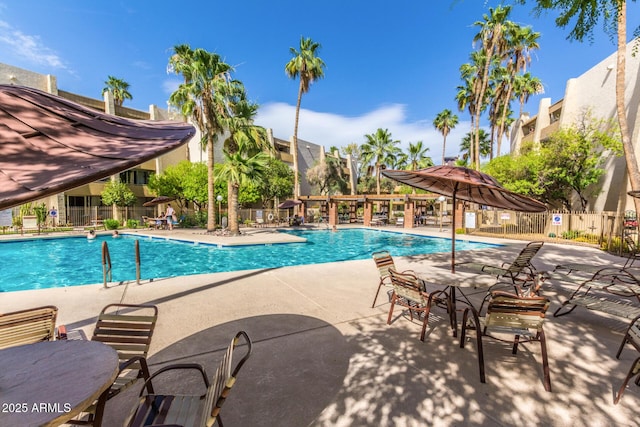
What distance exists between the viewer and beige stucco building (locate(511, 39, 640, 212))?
1619cm

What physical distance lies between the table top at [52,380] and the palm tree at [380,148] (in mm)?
38202

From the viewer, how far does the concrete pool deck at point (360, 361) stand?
2570 mm

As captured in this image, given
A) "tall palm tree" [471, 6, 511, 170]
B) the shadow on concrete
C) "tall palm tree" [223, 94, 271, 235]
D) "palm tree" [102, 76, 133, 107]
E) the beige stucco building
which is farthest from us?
"palm tree" [102, 76, 133, 107]

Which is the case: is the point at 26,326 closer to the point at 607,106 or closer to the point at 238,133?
the point at 238,133

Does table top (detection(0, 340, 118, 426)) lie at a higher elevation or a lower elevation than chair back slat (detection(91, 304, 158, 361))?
higher

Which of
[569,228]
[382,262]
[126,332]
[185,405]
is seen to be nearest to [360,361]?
[185,405]

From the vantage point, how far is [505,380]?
10.1 feet

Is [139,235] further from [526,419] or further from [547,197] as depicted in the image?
[547,197]

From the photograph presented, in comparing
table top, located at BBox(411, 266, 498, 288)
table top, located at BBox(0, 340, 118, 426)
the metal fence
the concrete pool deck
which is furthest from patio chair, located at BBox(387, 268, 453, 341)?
the metal fence

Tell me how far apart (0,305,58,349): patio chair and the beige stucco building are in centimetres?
2302

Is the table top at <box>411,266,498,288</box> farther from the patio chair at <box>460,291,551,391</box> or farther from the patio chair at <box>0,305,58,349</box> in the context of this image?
the patio chair at <box>0,305,58,349</box>

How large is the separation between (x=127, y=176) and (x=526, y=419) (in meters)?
35.2

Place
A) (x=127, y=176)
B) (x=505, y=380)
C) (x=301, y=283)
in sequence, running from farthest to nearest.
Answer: (x=127, y=176) → (x=301, y=283) → (x=505, y=380)

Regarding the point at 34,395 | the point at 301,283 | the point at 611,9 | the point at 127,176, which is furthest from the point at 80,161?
the point at 127,176
